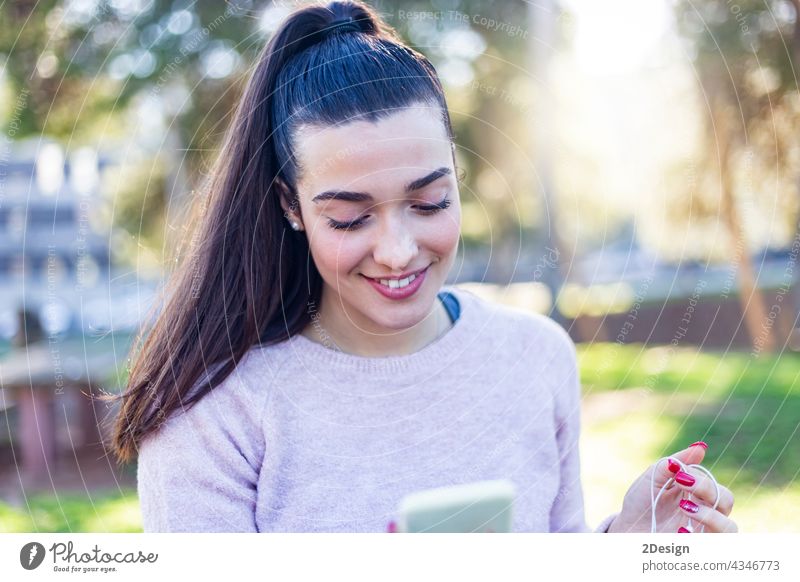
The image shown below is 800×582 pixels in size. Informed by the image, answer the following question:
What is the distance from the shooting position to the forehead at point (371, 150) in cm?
86

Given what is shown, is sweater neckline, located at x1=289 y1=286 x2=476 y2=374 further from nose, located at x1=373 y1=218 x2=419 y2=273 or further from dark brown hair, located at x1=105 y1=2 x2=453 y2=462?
nose, located at x1=373 y1=218 x2=419 y2=273

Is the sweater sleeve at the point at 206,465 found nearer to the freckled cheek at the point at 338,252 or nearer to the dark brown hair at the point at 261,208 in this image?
the dark brown hair at the point at 261,208

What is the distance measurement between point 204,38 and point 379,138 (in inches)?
52.8

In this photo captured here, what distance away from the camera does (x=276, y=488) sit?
0.93 meters

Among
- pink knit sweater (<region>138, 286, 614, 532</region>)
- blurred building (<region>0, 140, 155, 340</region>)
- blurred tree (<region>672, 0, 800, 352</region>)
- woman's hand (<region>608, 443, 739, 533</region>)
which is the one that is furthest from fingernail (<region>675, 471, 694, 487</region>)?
blurred building (<region>0, 140, 155, 340</region>)

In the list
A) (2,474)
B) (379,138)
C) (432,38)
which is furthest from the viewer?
(2,474)

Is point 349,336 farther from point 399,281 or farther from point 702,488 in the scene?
point 702,488

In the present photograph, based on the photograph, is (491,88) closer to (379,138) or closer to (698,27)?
(698,27)

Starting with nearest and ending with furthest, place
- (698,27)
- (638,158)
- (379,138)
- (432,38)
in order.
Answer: (379,138) → (432,38) → (698,27) → (638,158)

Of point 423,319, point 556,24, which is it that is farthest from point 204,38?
point 423,319
